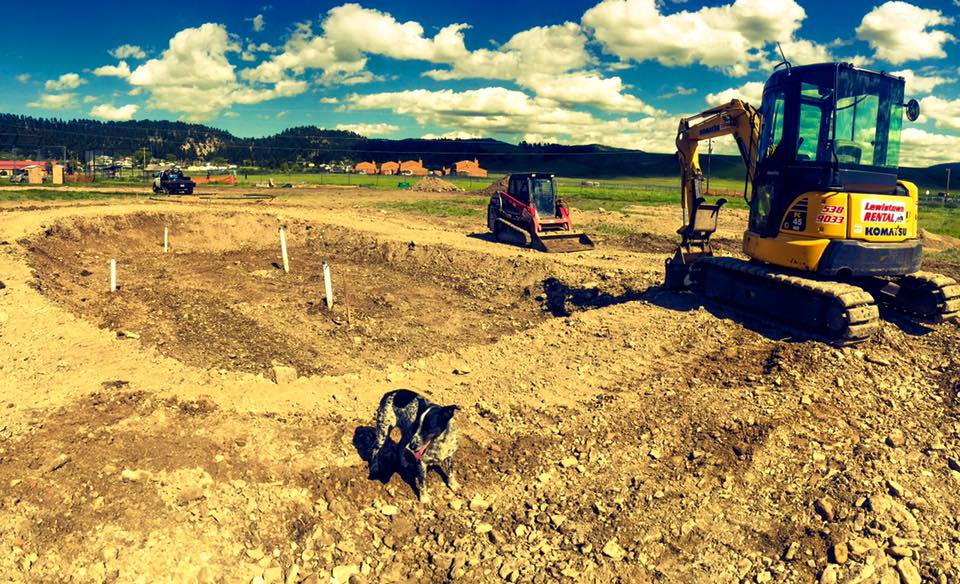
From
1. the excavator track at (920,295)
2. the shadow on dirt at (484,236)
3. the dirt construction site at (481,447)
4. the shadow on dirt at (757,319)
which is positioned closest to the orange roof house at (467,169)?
the shadow on dirt at (484,236)

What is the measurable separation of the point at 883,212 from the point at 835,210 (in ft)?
2.99

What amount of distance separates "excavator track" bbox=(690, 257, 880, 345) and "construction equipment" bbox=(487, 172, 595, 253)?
29.3 ft

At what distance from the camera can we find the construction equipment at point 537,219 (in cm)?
2099

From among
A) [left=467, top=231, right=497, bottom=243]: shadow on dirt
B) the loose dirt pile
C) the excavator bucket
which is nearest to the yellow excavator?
the loose dirt pile

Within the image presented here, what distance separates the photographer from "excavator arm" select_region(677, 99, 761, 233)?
11547mm

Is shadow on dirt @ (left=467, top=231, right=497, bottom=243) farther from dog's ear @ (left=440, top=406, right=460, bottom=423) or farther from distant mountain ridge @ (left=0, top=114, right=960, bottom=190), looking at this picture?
distant mountain ridge @ (left=0, top=114, right=960, bottom=190)

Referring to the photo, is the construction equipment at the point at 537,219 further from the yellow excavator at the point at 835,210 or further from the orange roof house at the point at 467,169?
the orange roof house at the point at 467,169

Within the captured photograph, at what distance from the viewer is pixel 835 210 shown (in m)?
9.45

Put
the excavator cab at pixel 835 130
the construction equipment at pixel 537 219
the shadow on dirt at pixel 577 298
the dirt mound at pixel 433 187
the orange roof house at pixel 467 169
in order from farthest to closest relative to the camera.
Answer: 1. the orange roof house at pixel 467 169
2. the dirt mound at pixel 433 187
3. the construction equipment at pixel 537 219
4. the shadow on dirt at pixel 577 298
5. the excavator cab at pixel 835 130

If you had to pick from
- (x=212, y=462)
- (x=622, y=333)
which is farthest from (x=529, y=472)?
(x=622, y=333)

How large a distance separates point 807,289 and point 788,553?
5.31 metres

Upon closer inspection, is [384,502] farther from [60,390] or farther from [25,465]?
[60,390]

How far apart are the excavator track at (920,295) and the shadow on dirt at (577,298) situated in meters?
4.57

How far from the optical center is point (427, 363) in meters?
9.83
